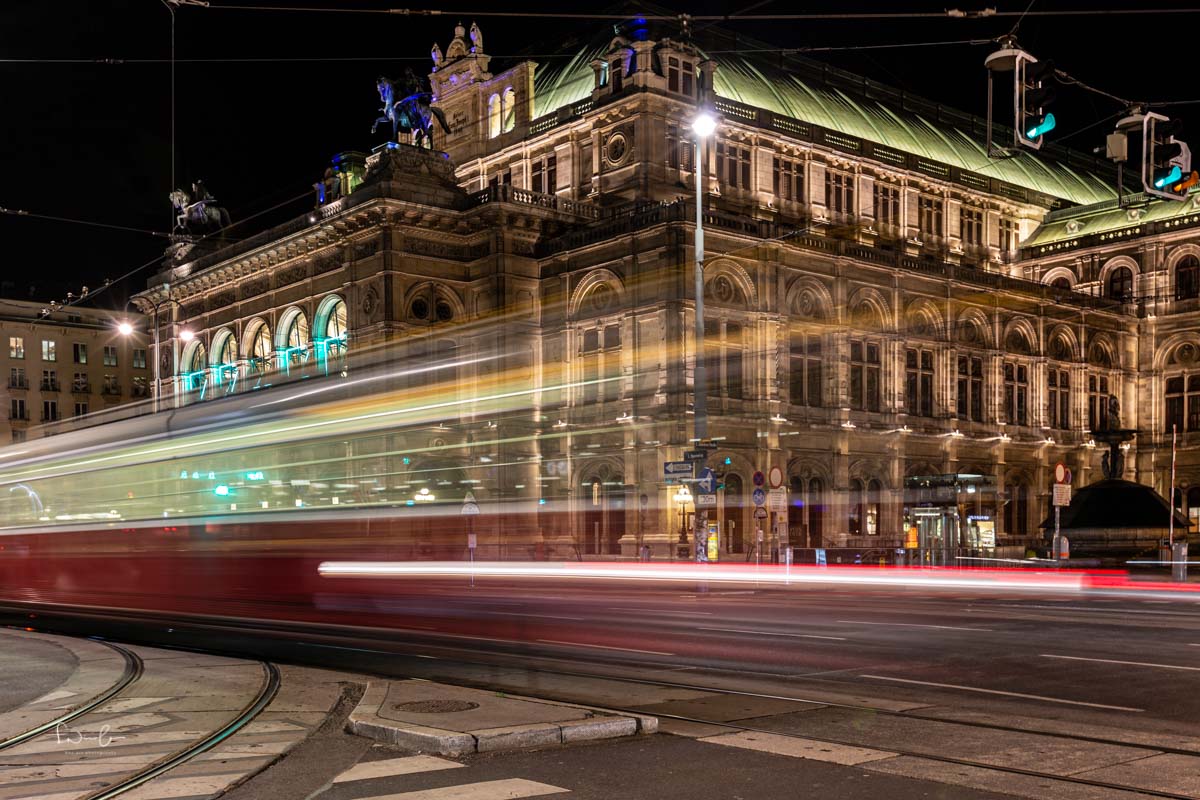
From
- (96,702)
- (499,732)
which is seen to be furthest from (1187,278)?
(96,702)

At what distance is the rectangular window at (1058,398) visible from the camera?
74562 millimetres

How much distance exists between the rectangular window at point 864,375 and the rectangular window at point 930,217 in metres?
14.1

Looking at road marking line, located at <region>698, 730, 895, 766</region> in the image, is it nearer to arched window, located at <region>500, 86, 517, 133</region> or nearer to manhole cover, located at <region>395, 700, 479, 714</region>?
manhole cover, located at <region>395, 700, 479, 714</region>

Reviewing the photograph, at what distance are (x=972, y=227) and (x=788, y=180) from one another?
17.7 metres

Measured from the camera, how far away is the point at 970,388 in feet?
230

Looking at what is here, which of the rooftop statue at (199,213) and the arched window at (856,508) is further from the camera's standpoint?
the rooftop statue at (199,213)

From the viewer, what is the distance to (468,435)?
18578 mm

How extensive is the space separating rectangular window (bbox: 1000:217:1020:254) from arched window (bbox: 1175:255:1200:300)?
410 inches

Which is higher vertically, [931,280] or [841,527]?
[931,280]

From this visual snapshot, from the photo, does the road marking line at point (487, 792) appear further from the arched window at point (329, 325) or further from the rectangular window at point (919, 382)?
the rectangular window at point (919, 382)

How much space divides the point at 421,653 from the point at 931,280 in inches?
2168

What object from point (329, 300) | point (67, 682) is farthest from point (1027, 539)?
point (67, 682)

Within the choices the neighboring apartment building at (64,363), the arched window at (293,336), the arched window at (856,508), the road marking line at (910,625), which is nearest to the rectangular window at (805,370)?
the arched window at (856,508)

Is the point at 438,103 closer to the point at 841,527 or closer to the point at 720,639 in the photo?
the point at 841,527
